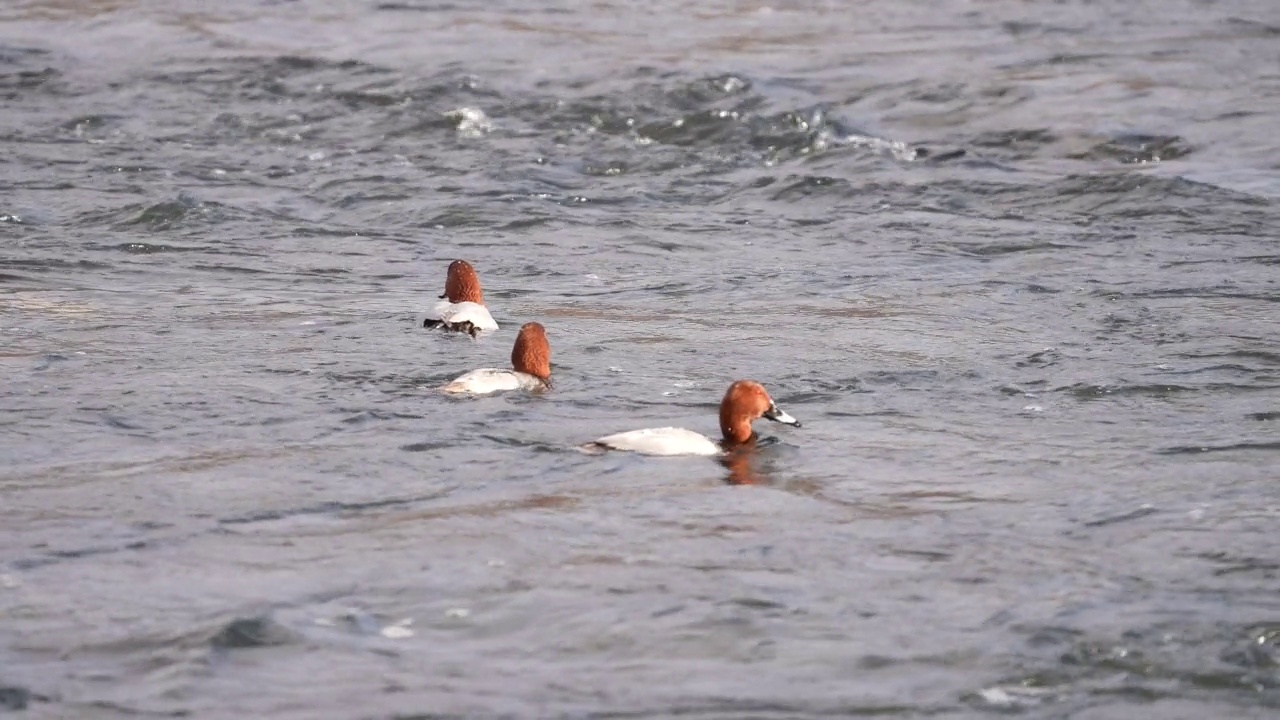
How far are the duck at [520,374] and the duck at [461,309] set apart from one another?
3.43 ft

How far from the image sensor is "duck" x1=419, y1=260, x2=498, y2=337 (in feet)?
36.6

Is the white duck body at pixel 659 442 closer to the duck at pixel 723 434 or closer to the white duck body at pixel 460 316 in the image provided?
the duck at pixel 723 434

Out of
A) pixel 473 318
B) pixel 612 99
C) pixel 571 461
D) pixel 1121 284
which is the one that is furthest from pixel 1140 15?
pixel 571 461

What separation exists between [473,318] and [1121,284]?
4.27 meters

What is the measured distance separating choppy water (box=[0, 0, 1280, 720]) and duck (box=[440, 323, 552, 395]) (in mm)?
168

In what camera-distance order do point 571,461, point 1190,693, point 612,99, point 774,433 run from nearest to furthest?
point 1190,693, point 571,461, point 774,433, point 612,99

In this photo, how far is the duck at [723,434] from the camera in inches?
342

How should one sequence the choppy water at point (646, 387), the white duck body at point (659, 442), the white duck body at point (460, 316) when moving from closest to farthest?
the choppy water at point (646, 387) < the white duck body at point (659, 442) < the white duck body at point (460, 316)

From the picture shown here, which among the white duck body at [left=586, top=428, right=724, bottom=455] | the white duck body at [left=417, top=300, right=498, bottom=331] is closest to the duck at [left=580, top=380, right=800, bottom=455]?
the white duck body at [left=586, top=428, right=724, bottom=455]

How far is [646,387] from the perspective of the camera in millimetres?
10273

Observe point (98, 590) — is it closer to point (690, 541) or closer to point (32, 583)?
point (32, 583)

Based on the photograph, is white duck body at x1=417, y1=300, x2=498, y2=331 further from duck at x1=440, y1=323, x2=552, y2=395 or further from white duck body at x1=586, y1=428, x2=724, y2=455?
white duck body at x1=586, y1=428, x2=724, y2=455

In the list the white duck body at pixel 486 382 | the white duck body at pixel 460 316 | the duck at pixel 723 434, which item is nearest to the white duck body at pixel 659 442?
the duck at pixel 723 434

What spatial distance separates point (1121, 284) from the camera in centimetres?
1286
